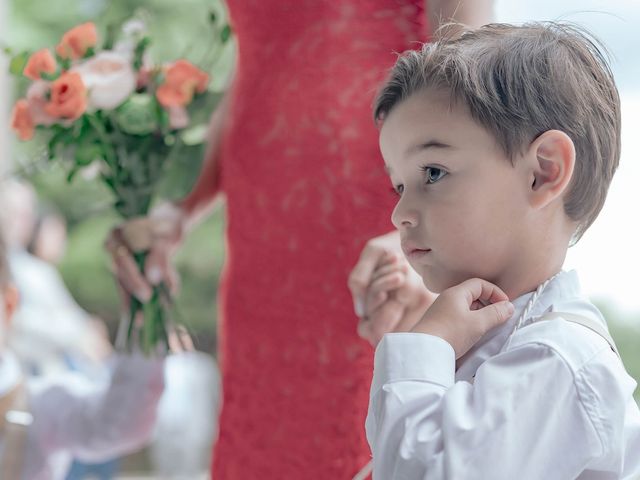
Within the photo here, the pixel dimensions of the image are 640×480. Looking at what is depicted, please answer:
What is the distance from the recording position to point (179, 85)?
1.63 metres

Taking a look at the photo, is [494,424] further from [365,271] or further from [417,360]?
[365,271]

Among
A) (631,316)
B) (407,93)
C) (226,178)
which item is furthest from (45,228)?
(407,93)

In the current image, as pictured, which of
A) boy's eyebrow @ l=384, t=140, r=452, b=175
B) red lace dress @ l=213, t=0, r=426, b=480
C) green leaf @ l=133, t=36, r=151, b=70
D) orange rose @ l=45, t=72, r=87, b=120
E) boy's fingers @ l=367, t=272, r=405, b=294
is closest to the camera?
boy's eyebrow @ l=384, t=140, r=452, b=175

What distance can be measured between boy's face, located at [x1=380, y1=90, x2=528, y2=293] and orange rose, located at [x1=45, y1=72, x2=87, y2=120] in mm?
806

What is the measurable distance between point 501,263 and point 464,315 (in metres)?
0.08

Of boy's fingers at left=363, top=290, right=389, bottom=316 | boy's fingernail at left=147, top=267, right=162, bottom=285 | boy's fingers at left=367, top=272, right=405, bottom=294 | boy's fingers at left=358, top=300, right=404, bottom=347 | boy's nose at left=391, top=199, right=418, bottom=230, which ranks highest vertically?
boy's nose at left=391, top=199, right=418, bottom=230

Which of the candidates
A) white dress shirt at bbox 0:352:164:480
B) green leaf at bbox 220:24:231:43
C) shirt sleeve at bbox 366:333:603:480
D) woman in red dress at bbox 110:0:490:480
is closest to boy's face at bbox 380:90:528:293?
shirt sleeve at bbox 366:333:603:480

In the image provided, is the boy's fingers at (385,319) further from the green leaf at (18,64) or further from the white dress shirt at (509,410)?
the green leaf at (18,64)

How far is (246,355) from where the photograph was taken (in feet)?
4.43

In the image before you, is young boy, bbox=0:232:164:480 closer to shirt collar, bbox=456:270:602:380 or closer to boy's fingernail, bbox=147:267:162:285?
boy's fingernail, bbox=147:267:162:285

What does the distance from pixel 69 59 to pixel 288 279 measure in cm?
61

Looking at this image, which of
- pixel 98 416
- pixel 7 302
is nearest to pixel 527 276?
pixel 98 416

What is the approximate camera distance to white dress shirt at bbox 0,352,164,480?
1.91 m

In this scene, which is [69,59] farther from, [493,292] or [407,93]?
[493,292]
